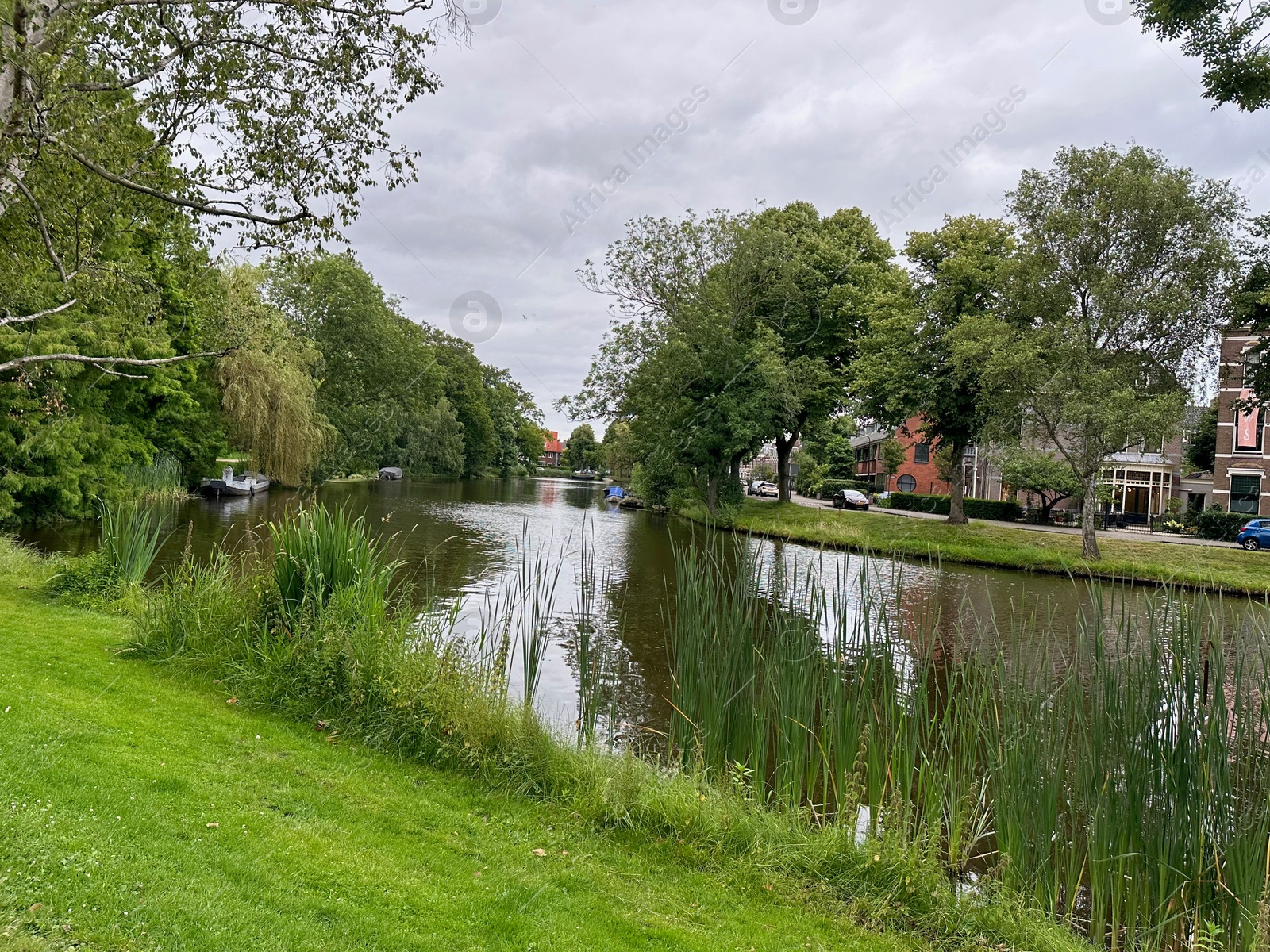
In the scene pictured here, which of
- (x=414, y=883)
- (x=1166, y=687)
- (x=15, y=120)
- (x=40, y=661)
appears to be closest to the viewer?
(x=414, y=883)

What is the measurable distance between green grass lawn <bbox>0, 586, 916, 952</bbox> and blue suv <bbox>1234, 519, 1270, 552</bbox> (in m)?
28.4

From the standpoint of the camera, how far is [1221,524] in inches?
1183

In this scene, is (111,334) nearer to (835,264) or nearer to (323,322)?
(835,264)

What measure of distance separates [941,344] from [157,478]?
27525mm

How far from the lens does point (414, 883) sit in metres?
3.68

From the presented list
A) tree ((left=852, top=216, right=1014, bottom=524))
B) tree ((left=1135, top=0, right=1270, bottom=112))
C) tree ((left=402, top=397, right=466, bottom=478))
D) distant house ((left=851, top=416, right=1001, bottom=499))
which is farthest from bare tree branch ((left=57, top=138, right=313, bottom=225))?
tree ((left=402, top=397, right=466, bottom=478))

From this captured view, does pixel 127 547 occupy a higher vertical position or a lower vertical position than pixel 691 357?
lower

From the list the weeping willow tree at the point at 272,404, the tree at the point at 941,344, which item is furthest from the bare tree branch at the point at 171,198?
the tree at the point at 941,344

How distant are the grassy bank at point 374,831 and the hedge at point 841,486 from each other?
1991 inches

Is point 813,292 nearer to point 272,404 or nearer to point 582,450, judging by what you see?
point 272,404

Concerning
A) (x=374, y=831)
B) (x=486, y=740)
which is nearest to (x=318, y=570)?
(x=486, y=740)

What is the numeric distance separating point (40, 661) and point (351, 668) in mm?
2556

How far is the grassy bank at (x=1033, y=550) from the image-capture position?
1938cm

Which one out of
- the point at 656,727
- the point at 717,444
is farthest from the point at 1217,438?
the point at 656,727
